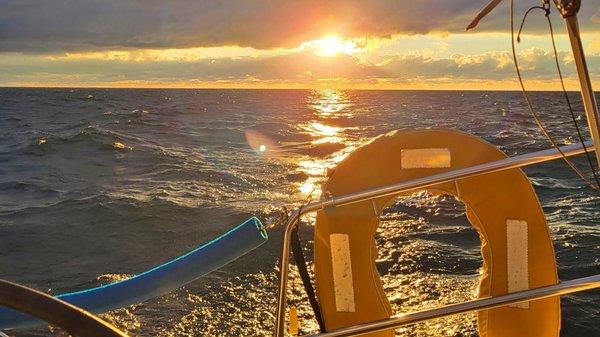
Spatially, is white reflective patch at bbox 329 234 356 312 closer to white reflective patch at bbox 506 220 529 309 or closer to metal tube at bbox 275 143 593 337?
metal tube at bbox 275 143 593 337

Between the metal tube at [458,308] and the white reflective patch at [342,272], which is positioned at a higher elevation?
the white reflective patch at [342,272]

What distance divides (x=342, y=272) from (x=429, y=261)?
6640 mm

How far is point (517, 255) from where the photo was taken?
3.43m

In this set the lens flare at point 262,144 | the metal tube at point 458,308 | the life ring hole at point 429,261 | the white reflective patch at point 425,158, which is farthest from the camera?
the lens flare at point 262,144

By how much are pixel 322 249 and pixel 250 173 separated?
51.0 feet

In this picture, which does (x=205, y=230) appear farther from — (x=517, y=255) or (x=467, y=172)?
(x=467, y=172)

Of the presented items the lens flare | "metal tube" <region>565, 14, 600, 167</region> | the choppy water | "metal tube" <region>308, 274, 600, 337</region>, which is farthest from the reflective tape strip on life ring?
the lens flare

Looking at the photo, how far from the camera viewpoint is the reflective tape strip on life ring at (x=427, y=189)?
3.42m

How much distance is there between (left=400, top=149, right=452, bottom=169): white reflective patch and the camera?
3.42 meters

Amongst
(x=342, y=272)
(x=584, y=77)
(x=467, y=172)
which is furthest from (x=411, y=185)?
(x=584, y=77)

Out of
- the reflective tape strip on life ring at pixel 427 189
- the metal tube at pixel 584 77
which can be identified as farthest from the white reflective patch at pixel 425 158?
the metal tube at pixel 584 77

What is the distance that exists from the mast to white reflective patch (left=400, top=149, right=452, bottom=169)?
1.40 metres

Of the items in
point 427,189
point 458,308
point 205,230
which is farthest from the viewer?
point 205,230

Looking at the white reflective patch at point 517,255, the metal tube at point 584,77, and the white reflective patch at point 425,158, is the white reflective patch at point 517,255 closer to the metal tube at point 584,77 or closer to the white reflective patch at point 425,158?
the white reflective patch at point 425,158
